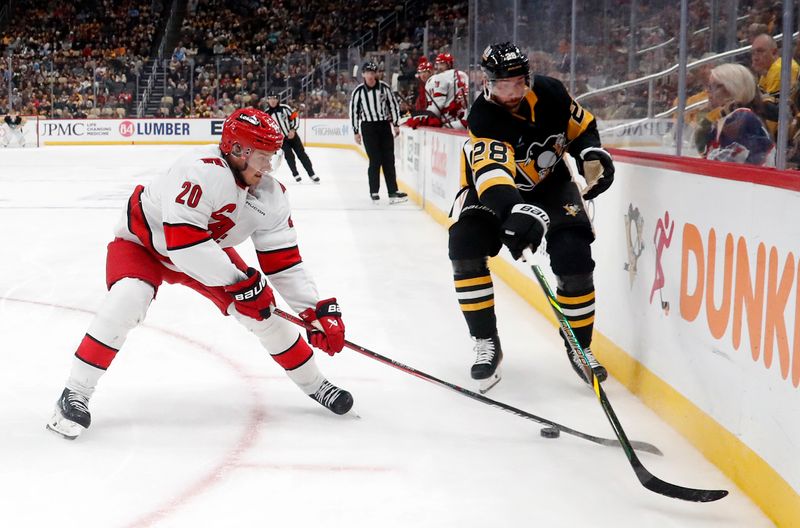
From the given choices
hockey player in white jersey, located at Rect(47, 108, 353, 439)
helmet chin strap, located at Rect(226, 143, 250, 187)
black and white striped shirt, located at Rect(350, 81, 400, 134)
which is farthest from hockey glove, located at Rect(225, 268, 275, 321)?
black and white striped shirt, located at Rect(350, 81, 400, 134)

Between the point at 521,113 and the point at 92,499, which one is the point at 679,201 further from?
the point at 92,499

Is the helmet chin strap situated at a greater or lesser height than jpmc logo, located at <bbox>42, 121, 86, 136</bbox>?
lesser

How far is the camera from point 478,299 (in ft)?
9.99

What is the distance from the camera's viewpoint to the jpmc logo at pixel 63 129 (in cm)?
1883

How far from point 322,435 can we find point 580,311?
3.11 ft

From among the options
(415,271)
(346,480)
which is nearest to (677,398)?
(346,480)

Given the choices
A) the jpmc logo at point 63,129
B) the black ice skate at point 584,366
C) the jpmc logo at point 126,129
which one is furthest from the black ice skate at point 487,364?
the jpmc logo at point 63,129

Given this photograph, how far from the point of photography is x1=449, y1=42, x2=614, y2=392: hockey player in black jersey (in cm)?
286

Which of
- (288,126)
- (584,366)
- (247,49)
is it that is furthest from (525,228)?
(247,49)

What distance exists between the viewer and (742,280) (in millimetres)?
2121

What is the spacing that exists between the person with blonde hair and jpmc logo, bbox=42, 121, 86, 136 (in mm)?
18047

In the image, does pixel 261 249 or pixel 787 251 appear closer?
pixel 787 251

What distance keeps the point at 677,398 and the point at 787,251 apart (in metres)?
0.79

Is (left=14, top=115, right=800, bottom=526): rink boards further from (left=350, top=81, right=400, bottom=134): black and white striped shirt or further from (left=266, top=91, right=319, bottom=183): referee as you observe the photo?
(left=266, top=91, right=319, bottom=183): referee
